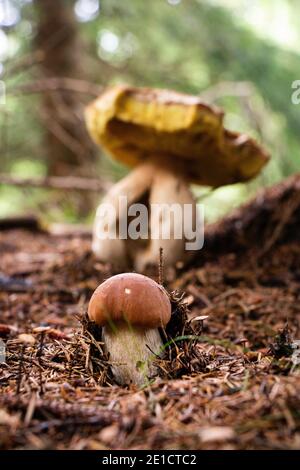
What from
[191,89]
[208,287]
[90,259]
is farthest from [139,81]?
[208,287]

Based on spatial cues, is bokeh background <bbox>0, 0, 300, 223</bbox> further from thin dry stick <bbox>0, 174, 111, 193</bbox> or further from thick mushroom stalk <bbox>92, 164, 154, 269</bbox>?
thick mushroom stalk <bbox>92, 164, 154, 269</bbox>

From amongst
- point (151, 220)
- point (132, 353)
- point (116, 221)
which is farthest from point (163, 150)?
point (132, 353)

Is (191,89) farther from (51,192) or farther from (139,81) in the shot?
(51,192)

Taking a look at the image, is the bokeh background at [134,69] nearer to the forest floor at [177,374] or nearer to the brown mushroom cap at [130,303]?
the forest floor at [177,374]

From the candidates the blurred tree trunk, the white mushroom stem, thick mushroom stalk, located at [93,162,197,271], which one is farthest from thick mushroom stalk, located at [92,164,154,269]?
the blurred tree trunk

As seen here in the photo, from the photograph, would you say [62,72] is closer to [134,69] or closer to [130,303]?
[134,69]

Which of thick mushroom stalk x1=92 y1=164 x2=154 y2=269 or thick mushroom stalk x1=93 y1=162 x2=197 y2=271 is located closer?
thick mushroom stalk x1=93 y1=162 x2=197 y2=271
